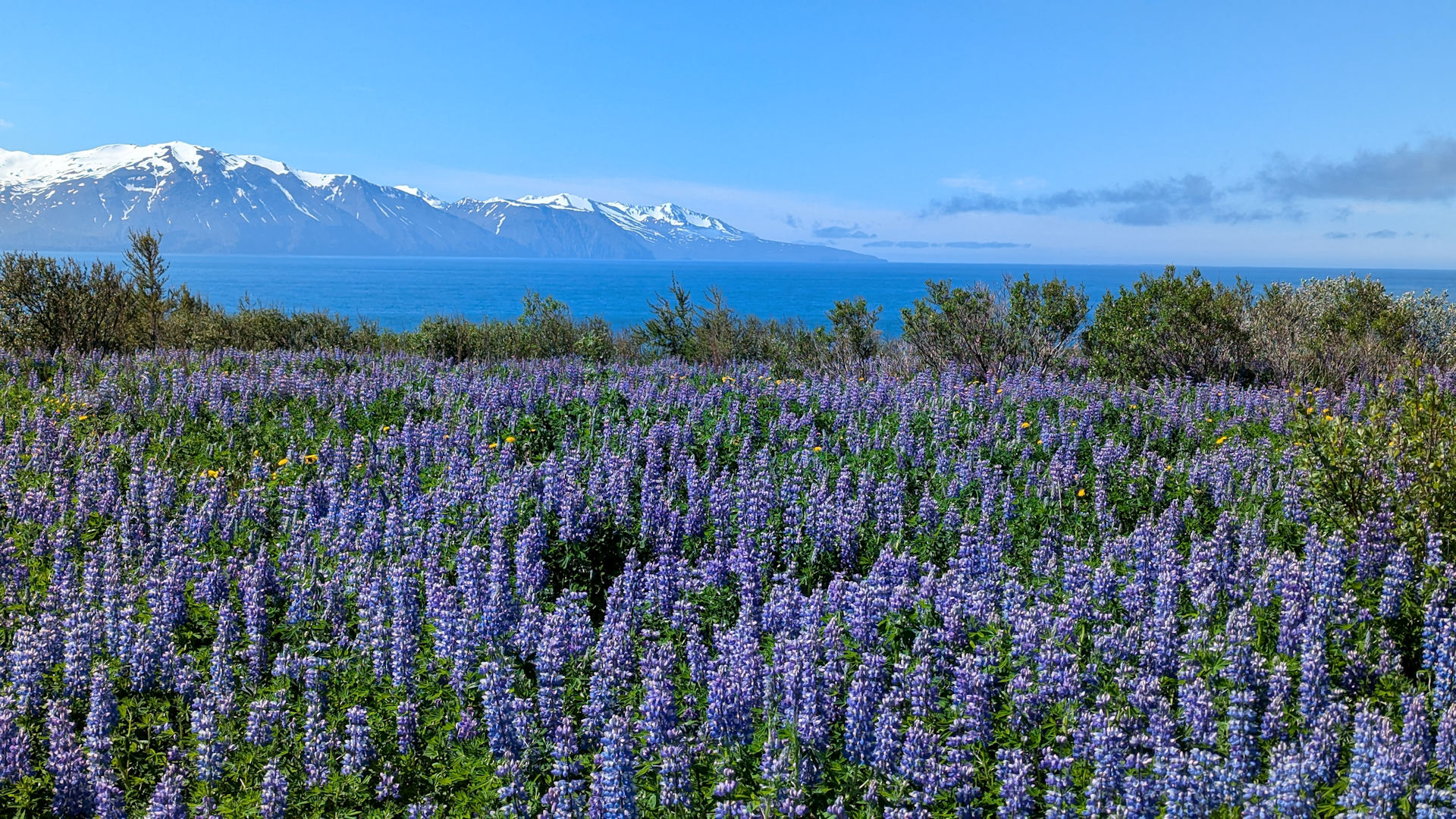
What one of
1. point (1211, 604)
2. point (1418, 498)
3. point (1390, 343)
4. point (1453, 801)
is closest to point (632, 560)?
point (1211, 604)

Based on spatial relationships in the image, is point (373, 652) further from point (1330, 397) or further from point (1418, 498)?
point (1330, 397)

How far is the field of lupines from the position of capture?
12.1 ft

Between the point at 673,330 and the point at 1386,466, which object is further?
the point at 673,330

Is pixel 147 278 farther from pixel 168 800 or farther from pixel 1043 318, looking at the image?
pixel 168 800

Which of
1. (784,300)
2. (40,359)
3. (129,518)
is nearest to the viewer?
(129,518)

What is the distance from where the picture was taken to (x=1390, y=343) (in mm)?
16984

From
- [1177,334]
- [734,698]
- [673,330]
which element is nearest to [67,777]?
[734,698]

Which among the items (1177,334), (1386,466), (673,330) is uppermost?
(1177,334)

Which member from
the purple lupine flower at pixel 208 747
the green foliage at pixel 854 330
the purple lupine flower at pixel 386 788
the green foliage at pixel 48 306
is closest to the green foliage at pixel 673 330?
the green foliage at pixel 854 330

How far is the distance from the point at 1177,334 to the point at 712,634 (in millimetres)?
14160

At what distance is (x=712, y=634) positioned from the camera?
5.45m

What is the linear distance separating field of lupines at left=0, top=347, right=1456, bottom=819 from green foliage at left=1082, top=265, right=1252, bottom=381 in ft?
25.5

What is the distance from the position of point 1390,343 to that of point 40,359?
2484cm

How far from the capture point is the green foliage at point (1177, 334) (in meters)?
16.1
